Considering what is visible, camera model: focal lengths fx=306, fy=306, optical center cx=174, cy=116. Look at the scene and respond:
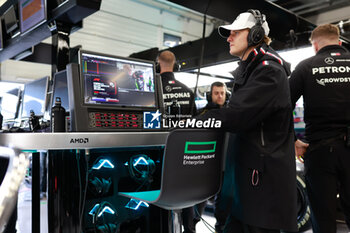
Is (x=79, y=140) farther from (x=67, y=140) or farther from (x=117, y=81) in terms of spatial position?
(x=117, y=81)

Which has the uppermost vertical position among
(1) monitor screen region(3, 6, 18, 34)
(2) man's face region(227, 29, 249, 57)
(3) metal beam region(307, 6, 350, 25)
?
(3) metal beam region(307, 6, 350, 25)

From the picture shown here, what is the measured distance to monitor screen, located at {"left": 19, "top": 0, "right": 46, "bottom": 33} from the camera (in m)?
2.98

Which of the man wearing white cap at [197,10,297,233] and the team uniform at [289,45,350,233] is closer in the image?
the man wearing white cap at [197,10,297,233]

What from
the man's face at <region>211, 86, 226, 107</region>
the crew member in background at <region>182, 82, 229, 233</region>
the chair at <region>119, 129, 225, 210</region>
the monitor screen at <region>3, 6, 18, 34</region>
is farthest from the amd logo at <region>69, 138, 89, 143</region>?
the monitor screen at <region>3, 6, 18, 34</region>

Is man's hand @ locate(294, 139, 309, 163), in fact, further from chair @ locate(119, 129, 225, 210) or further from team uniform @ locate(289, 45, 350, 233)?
chair @ locate(119, 129, 225, 210)

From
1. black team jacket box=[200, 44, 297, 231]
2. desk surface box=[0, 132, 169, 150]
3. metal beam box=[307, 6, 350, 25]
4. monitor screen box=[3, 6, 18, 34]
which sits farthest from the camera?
metal beam box=[307, 6, 350, 25]

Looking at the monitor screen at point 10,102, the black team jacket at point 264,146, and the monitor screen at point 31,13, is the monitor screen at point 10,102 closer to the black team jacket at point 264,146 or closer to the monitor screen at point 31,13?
the monitor screen at point 31,13

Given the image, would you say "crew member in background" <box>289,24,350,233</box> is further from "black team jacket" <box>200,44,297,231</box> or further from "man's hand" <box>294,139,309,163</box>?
"black team jacket" <box>200,44,297,231</box>

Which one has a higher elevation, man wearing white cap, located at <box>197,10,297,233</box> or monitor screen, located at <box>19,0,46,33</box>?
monitor screen, located at <box>19,0,46,33</box>

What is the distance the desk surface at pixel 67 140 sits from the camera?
1170 mm

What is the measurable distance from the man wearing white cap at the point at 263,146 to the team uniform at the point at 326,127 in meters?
0.70

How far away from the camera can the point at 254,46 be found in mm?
1622

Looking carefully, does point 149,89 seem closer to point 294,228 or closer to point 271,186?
point 271,186

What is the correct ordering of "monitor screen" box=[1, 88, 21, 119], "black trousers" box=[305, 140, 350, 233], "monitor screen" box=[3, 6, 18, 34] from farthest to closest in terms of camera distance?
"monitor screen" box=[3, 6, 18, 34] → "monitor screen" box=[1, 88, 21, 119] → "black trousers" box=[305, 140, 350, 233]
